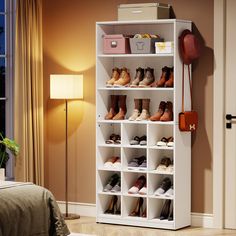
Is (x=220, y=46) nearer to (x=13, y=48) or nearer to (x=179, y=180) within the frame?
(x=179, y=180)

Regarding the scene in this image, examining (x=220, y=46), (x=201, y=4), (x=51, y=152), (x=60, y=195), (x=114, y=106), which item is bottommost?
(x=60, y=195)

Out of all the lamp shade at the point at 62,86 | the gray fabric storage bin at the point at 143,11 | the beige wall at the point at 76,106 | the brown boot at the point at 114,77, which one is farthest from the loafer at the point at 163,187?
Answer: the gray fabric storage bin at the point at 143,11

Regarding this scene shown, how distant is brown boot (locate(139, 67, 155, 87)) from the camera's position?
647 centimetres

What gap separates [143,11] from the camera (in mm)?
6402

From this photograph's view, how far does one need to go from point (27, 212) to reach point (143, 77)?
202cm

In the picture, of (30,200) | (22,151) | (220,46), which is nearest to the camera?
(30,200)

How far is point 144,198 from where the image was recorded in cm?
669

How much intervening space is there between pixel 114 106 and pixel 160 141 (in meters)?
0.58

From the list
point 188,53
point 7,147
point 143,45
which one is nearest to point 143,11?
point 143,45

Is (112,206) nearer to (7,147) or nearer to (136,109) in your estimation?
(136,109)

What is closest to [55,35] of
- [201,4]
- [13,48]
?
[13,48]

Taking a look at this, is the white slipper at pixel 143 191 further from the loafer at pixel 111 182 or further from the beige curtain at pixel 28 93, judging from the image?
the beige curtain at pixel 28 93

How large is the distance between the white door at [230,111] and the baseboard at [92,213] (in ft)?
0.58

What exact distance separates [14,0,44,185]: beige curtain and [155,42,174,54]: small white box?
4.38 feet
